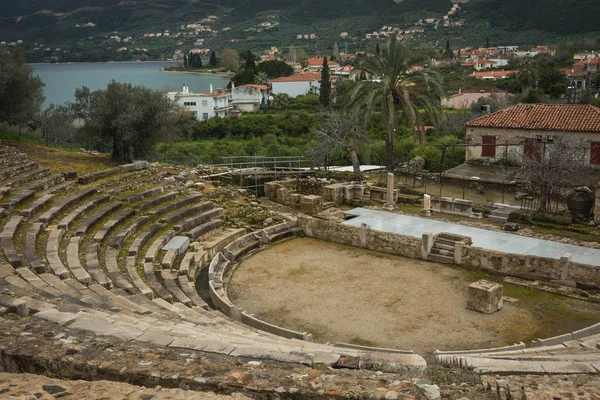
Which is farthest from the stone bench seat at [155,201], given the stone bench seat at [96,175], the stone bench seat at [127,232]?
the stone bench seat at [96,175]

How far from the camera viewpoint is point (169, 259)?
58.9ft

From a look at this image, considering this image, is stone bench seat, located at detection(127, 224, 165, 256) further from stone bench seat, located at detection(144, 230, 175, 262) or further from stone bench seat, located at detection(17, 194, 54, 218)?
stone bench seat, located at detection(17, 194, 54, 218)

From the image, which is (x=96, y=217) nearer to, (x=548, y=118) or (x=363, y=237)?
(x=363, y=237)

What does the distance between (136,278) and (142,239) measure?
136 inches

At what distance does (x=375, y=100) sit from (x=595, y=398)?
23.8 m

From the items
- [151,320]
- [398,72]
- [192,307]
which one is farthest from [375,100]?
[151,320]

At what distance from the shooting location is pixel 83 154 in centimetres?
2905

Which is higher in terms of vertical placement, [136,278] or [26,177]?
[26,177]

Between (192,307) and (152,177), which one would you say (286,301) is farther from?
(152,177)

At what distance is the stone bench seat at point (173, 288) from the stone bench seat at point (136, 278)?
0.82m

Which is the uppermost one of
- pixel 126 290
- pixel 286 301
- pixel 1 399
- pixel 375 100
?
pixel 375 100

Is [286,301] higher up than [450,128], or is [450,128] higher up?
[450,128]

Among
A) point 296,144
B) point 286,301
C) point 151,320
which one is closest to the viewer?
point 151,320

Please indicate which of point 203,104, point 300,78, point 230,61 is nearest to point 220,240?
→ point 203,104
